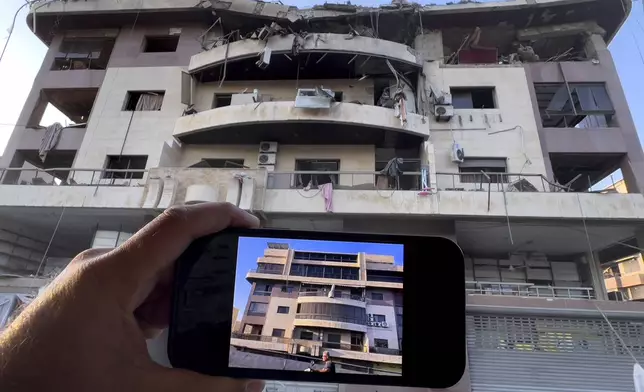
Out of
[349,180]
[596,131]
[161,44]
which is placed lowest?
[349,180]

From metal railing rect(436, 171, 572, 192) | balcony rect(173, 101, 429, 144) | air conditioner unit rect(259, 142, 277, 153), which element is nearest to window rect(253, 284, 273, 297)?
metal railing rect(436, 171, 572, 192)

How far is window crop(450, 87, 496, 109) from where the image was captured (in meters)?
11.1

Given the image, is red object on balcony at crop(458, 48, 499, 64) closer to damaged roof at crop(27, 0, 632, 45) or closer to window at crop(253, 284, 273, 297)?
damaged roof at crop(27, 0, 632, 45)

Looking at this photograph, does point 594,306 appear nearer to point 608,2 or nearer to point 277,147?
point 277,147

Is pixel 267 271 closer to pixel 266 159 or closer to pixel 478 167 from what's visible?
pixel 266 159

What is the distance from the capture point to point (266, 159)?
1046 centimetres

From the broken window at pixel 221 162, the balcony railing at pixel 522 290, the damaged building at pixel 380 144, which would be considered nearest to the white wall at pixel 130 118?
the damaged building at pixel 380 144

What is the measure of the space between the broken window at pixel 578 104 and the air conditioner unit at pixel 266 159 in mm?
8778

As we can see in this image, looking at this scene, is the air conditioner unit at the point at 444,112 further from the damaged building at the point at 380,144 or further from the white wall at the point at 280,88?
the white wall at the point at 280,88

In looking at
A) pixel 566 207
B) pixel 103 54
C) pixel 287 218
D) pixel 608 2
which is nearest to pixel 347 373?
pixel 287 218

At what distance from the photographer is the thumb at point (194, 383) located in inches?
32.3

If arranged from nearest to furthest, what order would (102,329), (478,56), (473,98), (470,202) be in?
1. (102,329)
2. (470,202)
3. (473,98)
4. (478,56)

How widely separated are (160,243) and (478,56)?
13862 millimetres

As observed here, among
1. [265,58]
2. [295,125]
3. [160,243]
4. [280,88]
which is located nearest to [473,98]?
[295,125]
